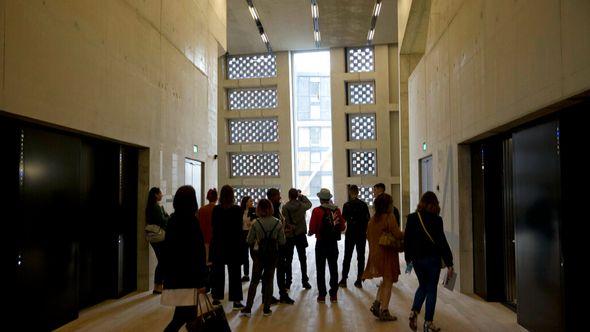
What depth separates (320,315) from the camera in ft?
19.3

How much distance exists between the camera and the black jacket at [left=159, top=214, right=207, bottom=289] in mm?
3818

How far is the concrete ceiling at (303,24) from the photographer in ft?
44.0

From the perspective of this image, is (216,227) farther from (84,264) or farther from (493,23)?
(493,23)

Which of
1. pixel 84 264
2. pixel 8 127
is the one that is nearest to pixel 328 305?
pixel 84 264

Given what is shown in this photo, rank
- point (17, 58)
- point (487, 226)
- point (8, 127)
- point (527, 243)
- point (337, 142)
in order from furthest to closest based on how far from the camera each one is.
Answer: point (337, 142)
point (487, 226)
point (527, 243)
point (8, 127)
point (17, 58)

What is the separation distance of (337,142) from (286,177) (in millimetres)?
2177

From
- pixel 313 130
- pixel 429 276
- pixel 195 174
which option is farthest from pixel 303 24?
pixel 429 276

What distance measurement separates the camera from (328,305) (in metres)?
6.39

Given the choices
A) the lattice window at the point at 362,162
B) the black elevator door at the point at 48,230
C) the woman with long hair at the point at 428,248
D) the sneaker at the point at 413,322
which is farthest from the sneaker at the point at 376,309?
the lattice window at the point at 362,162

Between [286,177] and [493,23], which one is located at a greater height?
[493,23]

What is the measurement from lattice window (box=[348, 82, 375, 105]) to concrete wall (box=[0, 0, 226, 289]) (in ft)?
25.0

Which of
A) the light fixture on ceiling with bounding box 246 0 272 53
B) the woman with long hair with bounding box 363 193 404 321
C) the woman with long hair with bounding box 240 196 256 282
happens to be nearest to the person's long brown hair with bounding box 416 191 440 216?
the woman with long hair with bounding box 363 193 404 321

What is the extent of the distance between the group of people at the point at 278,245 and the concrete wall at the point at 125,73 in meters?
1.16

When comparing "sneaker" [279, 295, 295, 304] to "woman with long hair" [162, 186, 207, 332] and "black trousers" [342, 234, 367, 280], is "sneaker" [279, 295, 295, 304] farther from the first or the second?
"woman with long hair" [162, 186, 207, 332]
